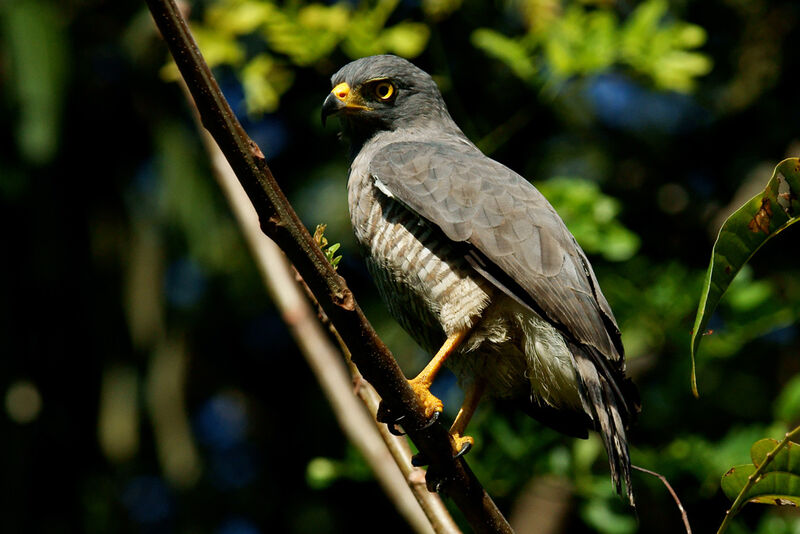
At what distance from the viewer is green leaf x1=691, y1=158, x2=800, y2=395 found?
6.89 feet

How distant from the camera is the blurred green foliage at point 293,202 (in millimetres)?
4379

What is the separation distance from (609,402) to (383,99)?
71.7 inches

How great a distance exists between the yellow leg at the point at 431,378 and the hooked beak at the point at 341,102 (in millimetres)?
1211

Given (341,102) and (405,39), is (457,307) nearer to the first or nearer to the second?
(341,102)

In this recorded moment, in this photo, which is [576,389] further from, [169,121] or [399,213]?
[169,121]

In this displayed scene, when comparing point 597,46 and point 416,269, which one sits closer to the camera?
point 416,269

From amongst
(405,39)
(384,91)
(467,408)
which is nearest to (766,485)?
(467,408)

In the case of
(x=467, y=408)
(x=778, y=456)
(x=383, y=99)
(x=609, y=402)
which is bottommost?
(x=467, y=408)

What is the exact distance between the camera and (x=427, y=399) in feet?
9.37

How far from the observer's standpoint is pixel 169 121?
17.5 ft

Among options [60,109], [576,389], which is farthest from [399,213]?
[60,109]

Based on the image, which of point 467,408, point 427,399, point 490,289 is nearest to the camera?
point 427,399

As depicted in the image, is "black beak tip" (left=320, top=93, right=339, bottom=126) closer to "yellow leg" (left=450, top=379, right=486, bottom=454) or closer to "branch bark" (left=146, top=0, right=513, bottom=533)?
"yellow leg" (left=450, top=379, right=486, bottom=454)

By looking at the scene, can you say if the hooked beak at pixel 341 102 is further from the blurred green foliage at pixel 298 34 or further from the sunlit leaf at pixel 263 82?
the sunlit leaf at pixel 263 82
